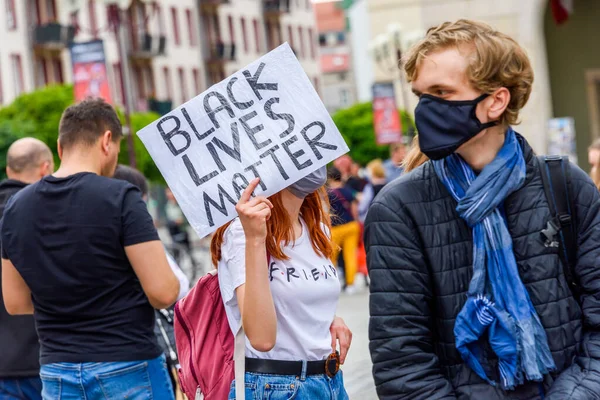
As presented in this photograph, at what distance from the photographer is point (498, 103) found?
319cm

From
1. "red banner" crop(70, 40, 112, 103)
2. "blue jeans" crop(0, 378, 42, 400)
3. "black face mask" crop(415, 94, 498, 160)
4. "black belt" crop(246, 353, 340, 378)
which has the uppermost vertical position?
"red banner" crop(70, 40, 112, 103)

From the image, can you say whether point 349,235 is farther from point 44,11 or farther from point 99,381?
point 44,11

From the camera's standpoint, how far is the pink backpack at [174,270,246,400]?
3744mm

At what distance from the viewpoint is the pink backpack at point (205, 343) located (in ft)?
12.3

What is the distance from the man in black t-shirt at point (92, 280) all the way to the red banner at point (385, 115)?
26897 mm

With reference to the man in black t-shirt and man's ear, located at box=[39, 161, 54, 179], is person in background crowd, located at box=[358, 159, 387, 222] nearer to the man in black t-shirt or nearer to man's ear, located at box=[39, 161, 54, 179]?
man's ear, located at box=[39, 161, 54, 179]

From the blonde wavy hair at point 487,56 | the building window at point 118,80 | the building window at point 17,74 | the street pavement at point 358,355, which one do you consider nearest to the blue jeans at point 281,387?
the blonde wavy hair at point 487,56

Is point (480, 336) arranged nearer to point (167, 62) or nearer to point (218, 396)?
point (218, 396)

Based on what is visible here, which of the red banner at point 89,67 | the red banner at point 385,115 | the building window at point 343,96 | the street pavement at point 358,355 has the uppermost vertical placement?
the building window at point 343,96

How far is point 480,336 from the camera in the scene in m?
3.11

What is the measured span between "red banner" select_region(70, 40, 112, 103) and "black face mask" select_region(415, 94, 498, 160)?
19.9 meters

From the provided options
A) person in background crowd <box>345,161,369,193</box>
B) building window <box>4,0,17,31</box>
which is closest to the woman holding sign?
person in background crowd <box>345,161,369,193</box>

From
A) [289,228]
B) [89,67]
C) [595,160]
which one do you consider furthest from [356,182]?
[289,228]

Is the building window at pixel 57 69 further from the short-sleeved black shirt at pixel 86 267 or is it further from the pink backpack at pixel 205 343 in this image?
the pink backpack at pixel 205 343
